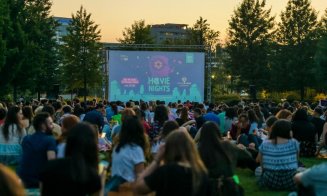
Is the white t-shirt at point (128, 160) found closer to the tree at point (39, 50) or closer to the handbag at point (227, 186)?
the handbag at point (227, 186)

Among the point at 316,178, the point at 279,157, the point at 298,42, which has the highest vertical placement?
the point at 298,42

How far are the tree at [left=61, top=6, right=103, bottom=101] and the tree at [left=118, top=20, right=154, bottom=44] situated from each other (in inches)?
222

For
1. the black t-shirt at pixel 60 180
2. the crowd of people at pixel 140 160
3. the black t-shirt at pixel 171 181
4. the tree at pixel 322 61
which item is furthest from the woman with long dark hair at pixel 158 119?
the tree at pixel 322 61

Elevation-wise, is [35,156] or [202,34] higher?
[202,34]

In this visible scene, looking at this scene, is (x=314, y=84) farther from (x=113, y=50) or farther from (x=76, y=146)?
(x=76, y=146)

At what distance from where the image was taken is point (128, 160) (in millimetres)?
6262

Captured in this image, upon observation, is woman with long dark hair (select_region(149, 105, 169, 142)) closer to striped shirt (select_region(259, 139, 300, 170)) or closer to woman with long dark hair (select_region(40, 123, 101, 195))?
striped shirt (select_region(259, 139, 300, 170))

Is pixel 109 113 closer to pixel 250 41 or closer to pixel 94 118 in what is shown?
pixel 94 118

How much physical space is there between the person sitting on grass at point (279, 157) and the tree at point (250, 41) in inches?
1740

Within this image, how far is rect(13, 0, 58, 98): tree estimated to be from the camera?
38.4m

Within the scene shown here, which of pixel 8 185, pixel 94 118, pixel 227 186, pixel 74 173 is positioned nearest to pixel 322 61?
pixel 94 118

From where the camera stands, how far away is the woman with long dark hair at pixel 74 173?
417 centimetres

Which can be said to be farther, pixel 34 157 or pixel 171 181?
pixel 34 157

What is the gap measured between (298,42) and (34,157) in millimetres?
46595
